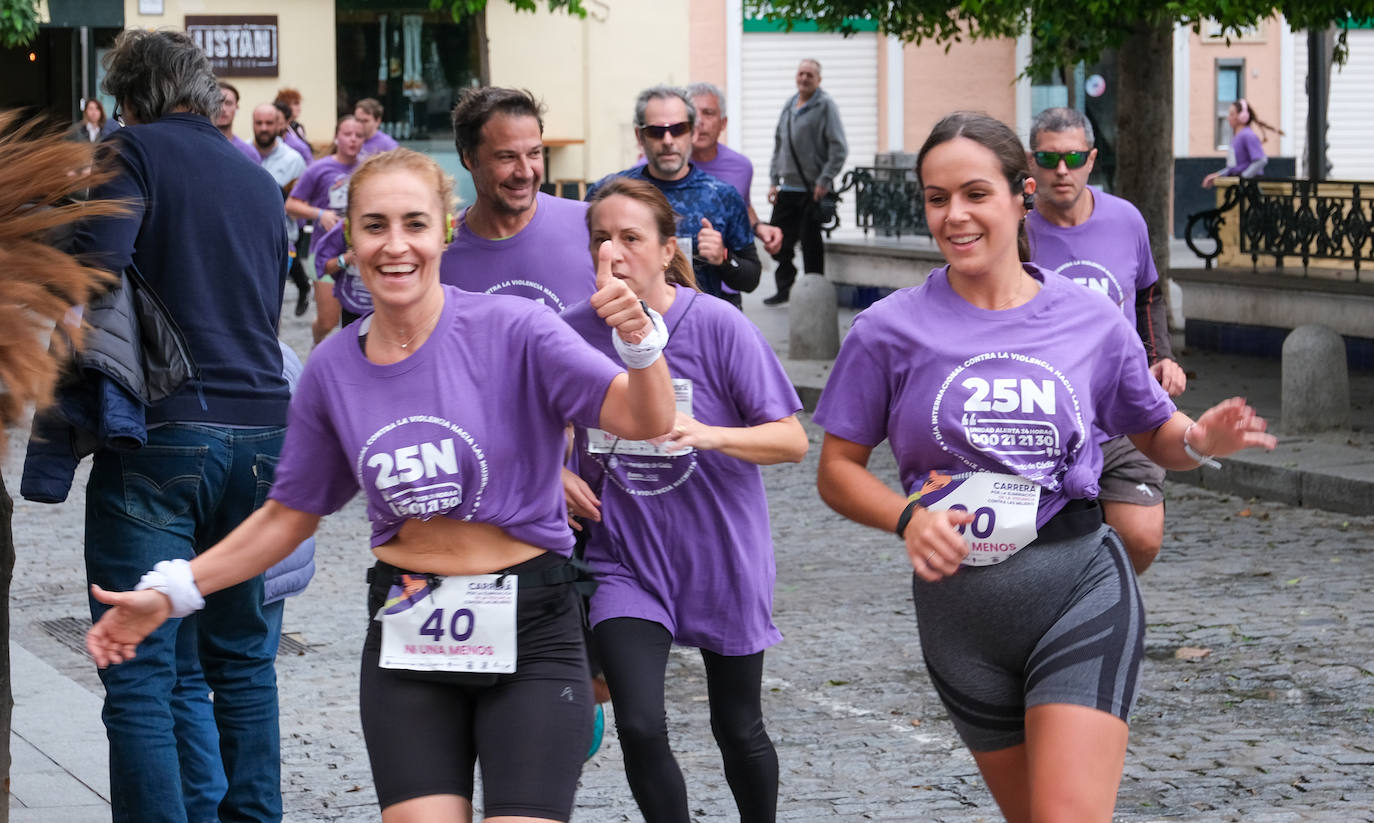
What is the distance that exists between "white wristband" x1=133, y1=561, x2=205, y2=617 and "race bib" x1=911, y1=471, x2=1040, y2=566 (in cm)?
139

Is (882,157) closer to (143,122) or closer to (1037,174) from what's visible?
(1037,174)

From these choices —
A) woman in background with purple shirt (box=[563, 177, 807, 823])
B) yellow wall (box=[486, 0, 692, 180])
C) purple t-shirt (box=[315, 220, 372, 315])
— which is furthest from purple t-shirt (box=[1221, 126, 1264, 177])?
woman in background with purple shirt (box=[563, 177, 807, 823])

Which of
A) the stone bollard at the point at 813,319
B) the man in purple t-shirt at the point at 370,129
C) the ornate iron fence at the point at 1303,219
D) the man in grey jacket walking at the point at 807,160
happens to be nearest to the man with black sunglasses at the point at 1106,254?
the ornate iron fence at the point at 1303,219

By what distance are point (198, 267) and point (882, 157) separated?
1980 cm

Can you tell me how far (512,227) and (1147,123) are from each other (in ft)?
36.3

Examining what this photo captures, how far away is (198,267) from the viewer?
4.93 m

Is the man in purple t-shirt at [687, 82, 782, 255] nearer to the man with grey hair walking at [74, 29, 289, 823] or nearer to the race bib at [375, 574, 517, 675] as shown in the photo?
the man with grey hair walking at [74, 29, 289, 823]

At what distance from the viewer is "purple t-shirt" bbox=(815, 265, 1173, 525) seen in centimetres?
404

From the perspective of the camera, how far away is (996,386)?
4039mm

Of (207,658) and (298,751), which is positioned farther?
(298,751)

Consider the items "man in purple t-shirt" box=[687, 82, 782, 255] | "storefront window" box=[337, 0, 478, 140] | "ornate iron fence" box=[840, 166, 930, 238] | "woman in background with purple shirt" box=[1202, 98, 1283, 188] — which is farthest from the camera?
"storefront window" box=[337, 0, 478, 140]

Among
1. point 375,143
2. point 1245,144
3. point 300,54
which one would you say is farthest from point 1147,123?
point 300,54

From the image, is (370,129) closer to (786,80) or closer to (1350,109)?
(786,80)

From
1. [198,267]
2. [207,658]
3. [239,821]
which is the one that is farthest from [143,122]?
[239,821]
